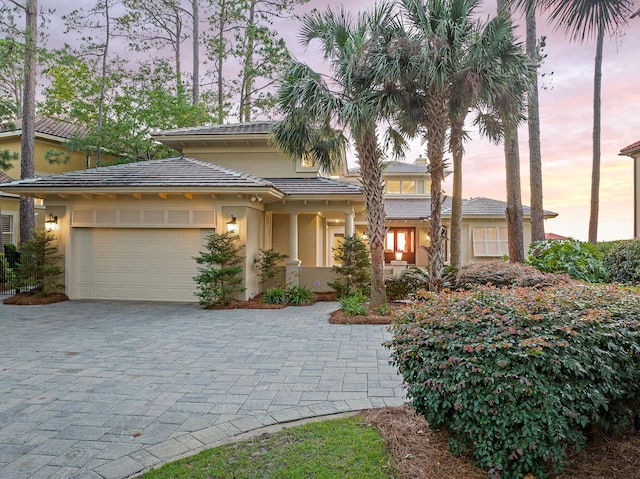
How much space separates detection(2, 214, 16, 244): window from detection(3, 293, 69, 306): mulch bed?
804 centimetres

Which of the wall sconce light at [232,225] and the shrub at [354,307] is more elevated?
the wall sconce light at [232,225]

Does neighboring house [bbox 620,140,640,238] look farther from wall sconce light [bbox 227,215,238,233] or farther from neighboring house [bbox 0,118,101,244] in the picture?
neighboring house [bbox 0,118,101,244]

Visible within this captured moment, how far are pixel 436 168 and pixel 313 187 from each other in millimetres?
4543

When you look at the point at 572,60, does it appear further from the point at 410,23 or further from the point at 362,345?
the point at 362,345

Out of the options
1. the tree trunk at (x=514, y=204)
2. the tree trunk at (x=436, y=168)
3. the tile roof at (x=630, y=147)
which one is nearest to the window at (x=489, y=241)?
the tile roof at (x=630, y=147)

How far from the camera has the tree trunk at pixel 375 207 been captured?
9.48m

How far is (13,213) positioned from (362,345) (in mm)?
18077

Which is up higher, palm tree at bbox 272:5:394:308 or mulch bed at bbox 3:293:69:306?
palm tree at bbox 272:5:394:308

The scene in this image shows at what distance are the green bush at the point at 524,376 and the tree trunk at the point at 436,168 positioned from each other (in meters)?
6.52

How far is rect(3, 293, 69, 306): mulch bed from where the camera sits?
10.7 meters

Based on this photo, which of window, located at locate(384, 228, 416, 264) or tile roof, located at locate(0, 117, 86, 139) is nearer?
tile roof, located at locate(0, 117, 86, 139)

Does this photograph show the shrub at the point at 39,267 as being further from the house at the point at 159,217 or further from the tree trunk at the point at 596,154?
the tree trunk at the point at 596,154

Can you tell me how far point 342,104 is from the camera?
29.1 feet

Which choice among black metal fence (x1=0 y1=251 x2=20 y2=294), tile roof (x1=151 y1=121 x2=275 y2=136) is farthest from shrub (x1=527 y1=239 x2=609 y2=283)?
black metal fence (x1=0 y1=251 x2=20 y2=294)
